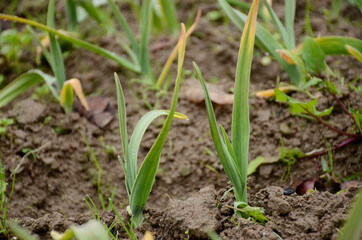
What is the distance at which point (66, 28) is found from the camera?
8.93 ft

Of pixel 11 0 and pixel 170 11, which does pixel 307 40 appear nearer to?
pixel 170 11

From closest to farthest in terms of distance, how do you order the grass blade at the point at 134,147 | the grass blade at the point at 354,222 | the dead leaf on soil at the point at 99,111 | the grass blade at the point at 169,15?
1. the grass blade at the point at 354,222
2. the grass blade at the point at 134,147
3. the dead leaf on soil at the point at 99,111
4. the grass blade at the point at 169,15

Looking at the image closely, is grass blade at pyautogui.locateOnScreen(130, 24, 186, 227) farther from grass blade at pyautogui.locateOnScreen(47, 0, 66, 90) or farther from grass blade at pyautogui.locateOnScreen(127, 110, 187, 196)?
grass blade at pyautogui.locateOnScreen(47, 0, 66, 90)

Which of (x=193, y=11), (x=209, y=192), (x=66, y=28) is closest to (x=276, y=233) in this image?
(x=209, y=192)

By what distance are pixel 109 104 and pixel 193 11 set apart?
95cm

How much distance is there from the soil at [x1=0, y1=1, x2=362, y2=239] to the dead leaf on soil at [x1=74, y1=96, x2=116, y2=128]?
28mm

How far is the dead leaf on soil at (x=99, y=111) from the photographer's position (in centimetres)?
211

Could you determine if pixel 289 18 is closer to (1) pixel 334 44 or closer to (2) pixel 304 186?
(1) pixel 334 44

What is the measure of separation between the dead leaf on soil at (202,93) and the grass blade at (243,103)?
647 millimetres

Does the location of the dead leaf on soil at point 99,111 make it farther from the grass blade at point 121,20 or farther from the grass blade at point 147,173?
the grass blade at point 147,173

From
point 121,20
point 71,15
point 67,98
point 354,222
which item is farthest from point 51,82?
point 354,222

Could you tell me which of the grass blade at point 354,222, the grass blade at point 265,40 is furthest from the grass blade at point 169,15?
the grass blade at point 354,222

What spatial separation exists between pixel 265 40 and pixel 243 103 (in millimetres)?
664

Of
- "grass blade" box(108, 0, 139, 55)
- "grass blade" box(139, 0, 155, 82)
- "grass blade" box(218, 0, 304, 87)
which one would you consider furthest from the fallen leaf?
"grass blade" box(108, 0, 139, 55)
